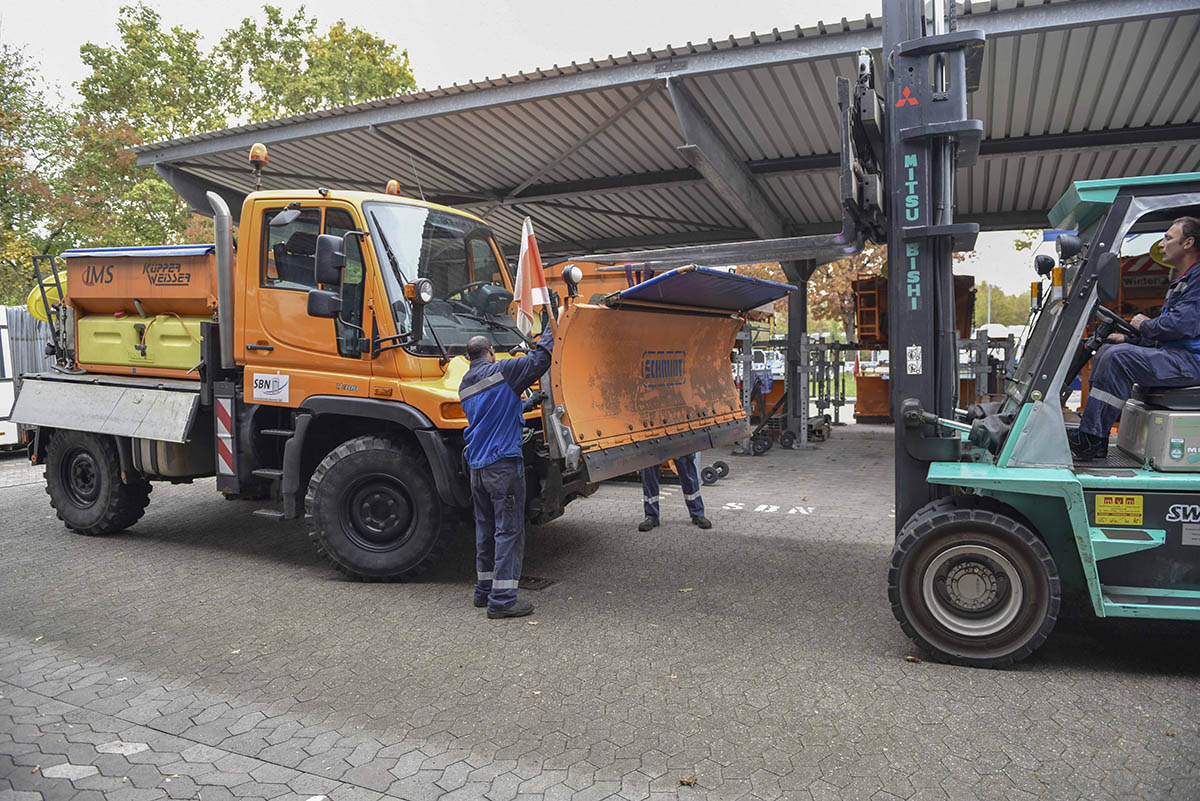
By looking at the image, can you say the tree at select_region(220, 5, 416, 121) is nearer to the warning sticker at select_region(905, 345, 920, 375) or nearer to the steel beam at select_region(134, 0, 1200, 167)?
the steel beam at select_region(134, 0, 1200, 167)

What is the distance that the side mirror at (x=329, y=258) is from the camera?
5352 mm

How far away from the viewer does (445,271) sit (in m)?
6.15

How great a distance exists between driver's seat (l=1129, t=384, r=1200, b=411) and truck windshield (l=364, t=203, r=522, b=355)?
164 inches

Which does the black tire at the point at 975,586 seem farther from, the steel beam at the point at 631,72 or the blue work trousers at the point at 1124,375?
the steel beam at the point at 631,72

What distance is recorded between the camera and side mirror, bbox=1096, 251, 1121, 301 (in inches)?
158

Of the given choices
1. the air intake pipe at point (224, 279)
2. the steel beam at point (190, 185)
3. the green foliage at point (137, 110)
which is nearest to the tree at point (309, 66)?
the green foliage at point (137, 110)

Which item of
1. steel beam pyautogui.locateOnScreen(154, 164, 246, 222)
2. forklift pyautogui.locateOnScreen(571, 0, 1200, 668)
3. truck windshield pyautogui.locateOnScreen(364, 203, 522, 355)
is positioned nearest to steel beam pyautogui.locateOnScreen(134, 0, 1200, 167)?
steel beam pyautogui.locateOnScreen(154, 164, 246, 222)

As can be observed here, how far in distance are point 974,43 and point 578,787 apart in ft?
14.0

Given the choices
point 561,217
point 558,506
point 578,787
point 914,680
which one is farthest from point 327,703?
point 561,217

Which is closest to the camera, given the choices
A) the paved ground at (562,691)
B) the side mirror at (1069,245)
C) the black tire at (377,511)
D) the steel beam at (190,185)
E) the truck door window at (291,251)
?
the paved ground at (562,691)

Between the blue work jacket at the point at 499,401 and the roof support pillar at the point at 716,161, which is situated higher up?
the roof support pillar at the point at 716,161

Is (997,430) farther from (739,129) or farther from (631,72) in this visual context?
(739,129)

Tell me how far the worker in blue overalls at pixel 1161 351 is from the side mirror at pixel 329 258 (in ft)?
15.2

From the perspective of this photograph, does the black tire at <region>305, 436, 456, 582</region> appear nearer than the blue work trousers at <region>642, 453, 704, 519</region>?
Yes
